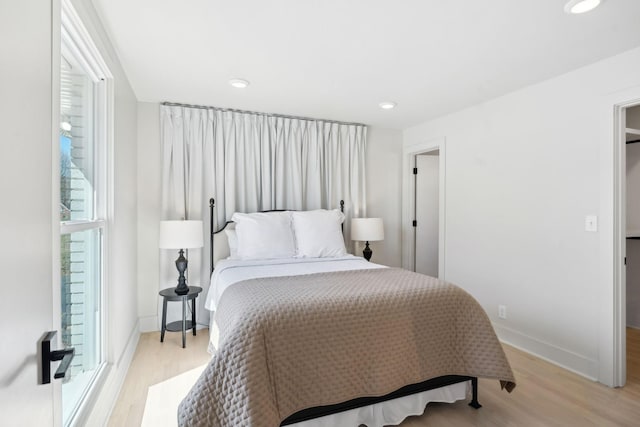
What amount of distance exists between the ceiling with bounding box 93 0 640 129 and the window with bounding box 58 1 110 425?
1.31 ft

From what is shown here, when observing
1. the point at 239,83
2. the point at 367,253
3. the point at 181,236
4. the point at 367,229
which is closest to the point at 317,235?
the point at 367,229

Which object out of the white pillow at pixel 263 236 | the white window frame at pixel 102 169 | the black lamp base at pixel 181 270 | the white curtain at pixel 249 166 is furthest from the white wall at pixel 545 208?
the white window frame at pixel 102 169

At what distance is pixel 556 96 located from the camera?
9.54 feet

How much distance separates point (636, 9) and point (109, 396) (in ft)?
12.5

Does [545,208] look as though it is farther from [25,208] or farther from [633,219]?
[25,208]

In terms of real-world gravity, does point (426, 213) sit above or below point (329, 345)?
above

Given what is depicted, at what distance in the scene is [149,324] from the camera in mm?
3689

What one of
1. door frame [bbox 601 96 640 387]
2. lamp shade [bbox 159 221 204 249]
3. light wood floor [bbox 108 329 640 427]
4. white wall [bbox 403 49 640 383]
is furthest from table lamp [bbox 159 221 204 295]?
door frame [bbox 601 96 640 387]

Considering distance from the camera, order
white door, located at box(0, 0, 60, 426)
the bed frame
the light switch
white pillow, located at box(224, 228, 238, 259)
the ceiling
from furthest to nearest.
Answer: white pillow, located at box(224, 228, 238, 259) → the light switch → the ceiling → the bed frame → white door, located at box(0, 0, 60, 426)

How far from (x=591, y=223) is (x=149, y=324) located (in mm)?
4133

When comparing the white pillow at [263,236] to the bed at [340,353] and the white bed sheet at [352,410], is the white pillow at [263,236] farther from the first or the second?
the bed at [340,353]

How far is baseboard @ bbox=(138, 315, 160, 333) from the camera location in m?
3.65

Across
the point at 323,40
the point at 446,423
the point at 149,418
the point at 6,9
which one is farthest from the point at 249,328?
the point at 323,40

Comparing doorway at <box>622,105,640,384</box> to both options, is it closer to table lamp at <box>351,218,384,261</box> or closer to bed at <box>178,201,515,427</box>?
table lamp at <box>351,218,384,261</box>
